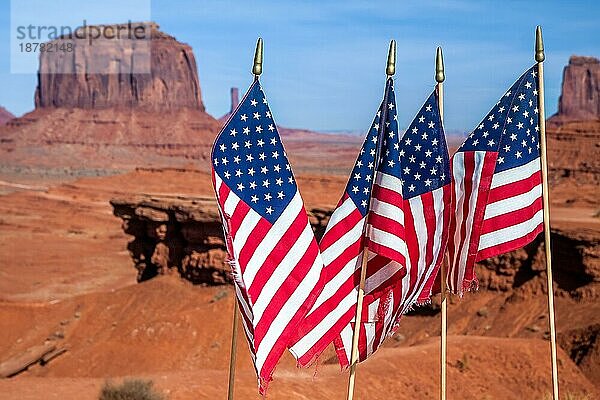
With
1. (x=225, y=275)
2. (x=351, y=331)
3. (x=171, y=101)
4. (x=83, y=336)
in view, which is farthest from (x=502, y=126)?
(x=171, y=101)

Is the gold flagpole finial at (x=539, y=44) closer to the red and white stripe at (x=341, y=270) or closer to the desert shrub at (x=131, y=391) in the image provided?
the red and white stripe at (x=341, y=270)

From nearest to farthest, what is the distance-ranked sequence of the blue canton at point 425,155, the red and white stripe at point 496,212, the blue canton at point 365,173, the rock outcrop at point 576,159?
the blue canton at point 365,173 < the blue canton at point 425,155 < the red and white stripe at point 496,212 < the rock outcrop at point 576,159

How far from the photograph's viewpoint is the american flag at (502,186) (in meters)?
8.27

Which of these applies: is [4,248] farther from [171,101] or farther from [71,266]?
[171,101]

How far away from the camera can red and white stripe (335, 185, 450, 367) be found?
7.92 metres

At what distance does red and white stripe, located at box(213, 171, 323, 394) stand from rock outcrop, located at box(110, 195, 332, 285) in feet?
46.2

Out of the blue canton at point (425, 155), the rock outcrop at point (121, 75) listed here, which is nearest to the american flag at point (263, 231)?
the blue canton at point (425, 155)

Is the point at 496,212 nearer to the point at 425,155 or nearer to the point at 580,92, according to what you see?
the point at 425,155

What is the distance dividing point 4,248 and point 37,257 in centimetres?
385

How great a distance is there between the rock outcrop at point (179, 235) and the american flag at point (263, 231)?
14.1 m

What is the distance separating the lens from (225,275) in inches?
893

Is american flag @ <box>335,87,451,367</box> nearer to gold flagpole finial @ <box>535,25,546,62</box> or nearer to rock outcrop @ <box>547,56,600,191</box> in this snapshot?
gold flagpole finial @ <box>535,25,546,62</box>

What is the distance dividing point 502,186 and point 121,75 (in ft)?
404

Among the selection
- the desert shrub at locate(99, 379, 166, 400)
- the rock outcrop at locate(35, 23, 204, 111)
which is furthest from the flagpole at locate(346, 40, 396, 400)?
the rock outcrop at locate(35, 23, 204, 111)
